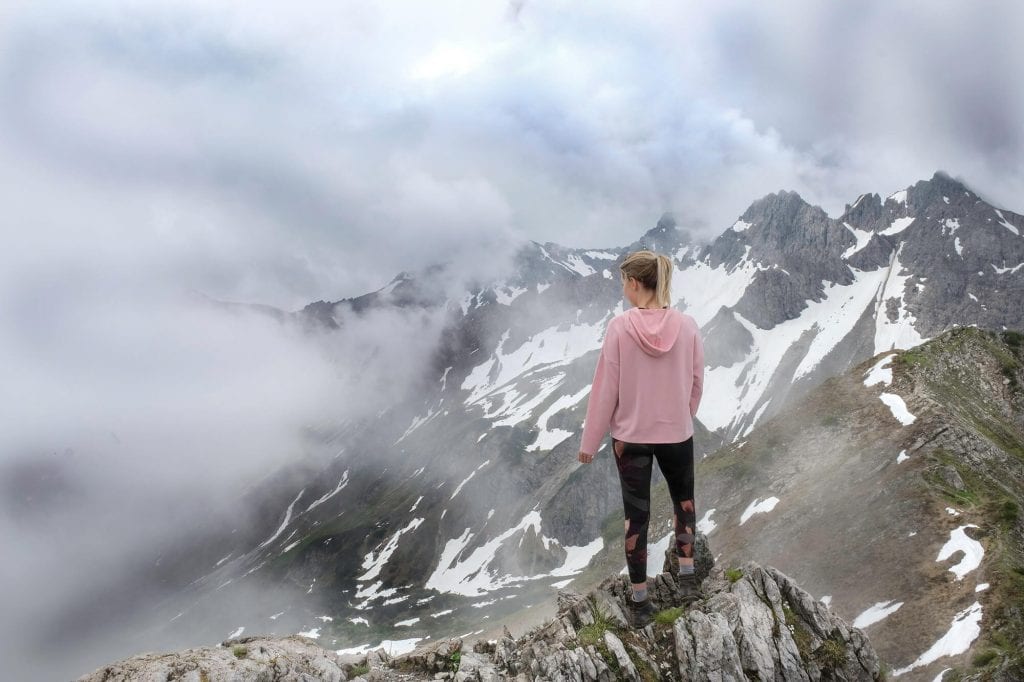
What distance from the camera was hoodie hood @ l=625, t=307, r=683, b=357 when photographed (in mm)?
8180

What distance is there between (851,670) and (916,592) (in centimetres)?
2658

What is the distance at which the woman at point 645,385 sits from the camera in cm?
832

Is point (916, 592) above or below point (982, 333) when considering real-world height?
below

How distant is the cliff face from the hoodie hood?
4960 millimetres

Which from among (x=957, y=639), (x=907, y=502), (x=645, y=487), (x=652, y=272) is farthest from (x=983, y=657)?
(x=652, y=272)

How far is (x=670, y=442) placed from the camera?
335 inches

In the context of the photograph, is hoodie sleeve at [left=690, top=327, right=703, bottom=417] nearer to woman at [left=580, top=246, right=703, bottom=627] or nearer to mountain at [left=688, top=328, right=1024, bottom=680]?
woman at [left=580, top=246, right=703, bottom=627]

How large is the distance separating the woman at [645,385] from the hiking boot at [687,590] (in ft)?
7.21

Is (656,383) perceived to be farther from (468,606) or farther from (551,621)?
(468,606)

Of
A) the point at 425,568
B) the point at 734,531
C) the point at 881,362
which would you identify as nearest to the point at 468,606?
the point at 425,568

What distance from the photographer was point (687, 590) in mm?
10375

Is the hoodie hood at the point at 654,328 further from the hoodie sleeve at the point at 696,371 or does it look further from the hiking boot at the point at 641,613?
the hiking boot at the point at 641,613

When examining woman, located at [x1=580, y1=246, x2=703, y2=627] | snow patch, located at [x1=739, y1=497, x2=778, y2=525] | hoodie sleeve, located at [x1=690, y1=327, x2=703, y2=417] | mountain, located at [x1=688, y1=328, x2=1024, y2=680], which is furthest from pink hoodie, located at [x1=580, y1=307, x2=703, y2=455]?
snow patch, located at [x1=739, y1=497, x2=778, y2=525]

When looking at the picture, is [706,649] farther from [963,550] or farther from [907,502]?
[907,502]
